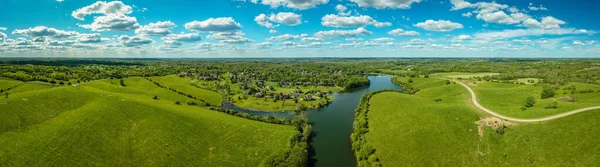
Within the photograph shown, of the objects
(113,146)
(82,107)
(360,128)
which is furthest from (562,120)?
(82,107)

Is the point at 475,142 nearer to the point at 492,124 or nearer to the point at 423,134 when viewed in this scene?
the point at 492,124

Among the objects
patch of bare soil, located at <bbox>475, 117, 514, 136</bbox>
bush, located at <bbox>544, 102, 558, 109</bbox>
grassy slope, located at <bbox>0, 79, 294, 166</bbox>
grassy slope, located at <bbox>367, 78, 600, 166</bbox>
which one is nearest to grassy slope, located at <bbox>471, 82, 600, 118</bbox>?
bush, located at <bbox>544, 102, 558, 109</bbox>

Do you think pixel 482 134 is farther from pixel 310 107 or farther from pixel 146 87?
pixel 146 87

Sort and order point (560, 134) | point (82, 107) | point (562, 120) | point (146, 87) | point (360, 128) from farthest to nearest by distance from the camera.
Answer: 1. point (146, 87)
2. point (82, 107)
3. point (360, 128)
4. point (562, 120)
5. point (560, 134)

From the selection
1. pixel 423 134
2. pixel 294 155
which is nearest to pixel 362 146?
pixel 423 134

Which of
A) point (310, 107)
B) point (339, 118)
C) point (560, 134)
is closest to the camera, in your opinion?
point (560, 134)

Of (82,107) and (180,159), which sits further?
(82,107)
